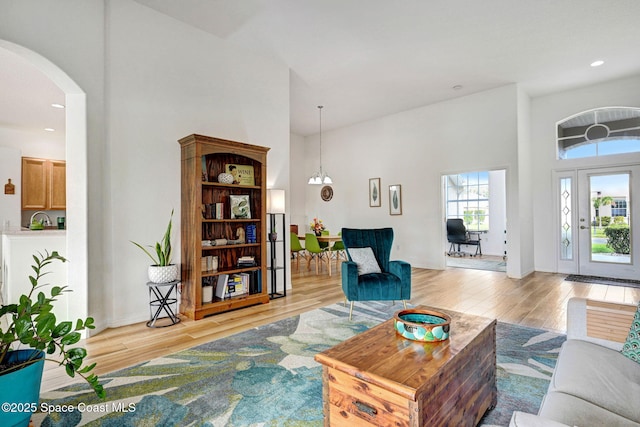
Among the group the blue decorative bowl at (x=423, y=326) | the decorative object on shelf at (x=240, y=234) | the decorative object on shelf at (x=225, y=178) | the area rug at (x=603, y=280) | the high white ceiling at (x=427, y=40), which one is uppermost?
the high white ceiling at (x=427, y=40)

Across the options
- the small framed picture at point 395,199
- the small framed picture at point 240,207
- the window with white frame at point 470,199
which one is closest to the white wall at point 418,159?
the small framed picture at point 395,199

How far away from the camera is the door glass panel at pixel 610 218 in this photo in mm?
5332

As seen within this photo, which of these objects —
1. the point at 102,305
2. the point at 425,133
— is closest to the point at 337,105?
the point at 425,133

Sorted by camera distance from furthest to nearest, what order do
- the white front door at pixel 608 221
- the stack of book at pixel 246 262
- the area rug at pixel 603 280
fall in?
the white front door at pixel 608 221
the area rug at pixel 603 280
the stack of book at pixel 246 262

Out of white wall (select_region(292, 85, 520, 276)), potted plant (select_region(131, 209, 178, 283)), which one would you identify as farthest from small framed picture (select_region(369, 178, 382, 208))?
potted plant (select_region(131, 209, 178, 283))

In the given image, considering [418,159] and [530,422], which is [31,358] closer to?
[530,422]

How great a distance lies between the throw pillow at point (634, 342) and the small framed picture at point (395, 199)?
550cm

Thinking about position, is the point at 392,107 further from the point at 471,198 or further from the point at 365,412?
the point at 365,412

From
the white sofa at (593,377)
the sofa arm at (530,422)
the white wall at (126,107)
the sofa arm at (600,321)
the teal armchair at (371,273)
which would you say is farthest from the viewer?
the teal armchair at (371,273)

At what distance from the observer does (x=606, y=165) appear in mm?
5461

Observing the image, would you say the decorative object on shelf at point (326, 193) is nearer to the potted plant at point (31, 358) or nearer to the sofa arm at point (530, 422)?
the potted plant at point (31, 358)

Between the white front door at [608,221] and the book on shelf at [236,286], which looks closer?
the book on shelf at [236,286]

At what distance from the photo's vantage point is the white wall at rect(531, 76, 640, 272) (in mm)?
5594

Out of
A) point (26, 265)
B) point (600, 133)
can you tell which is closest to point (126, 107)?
point (26, 265)
